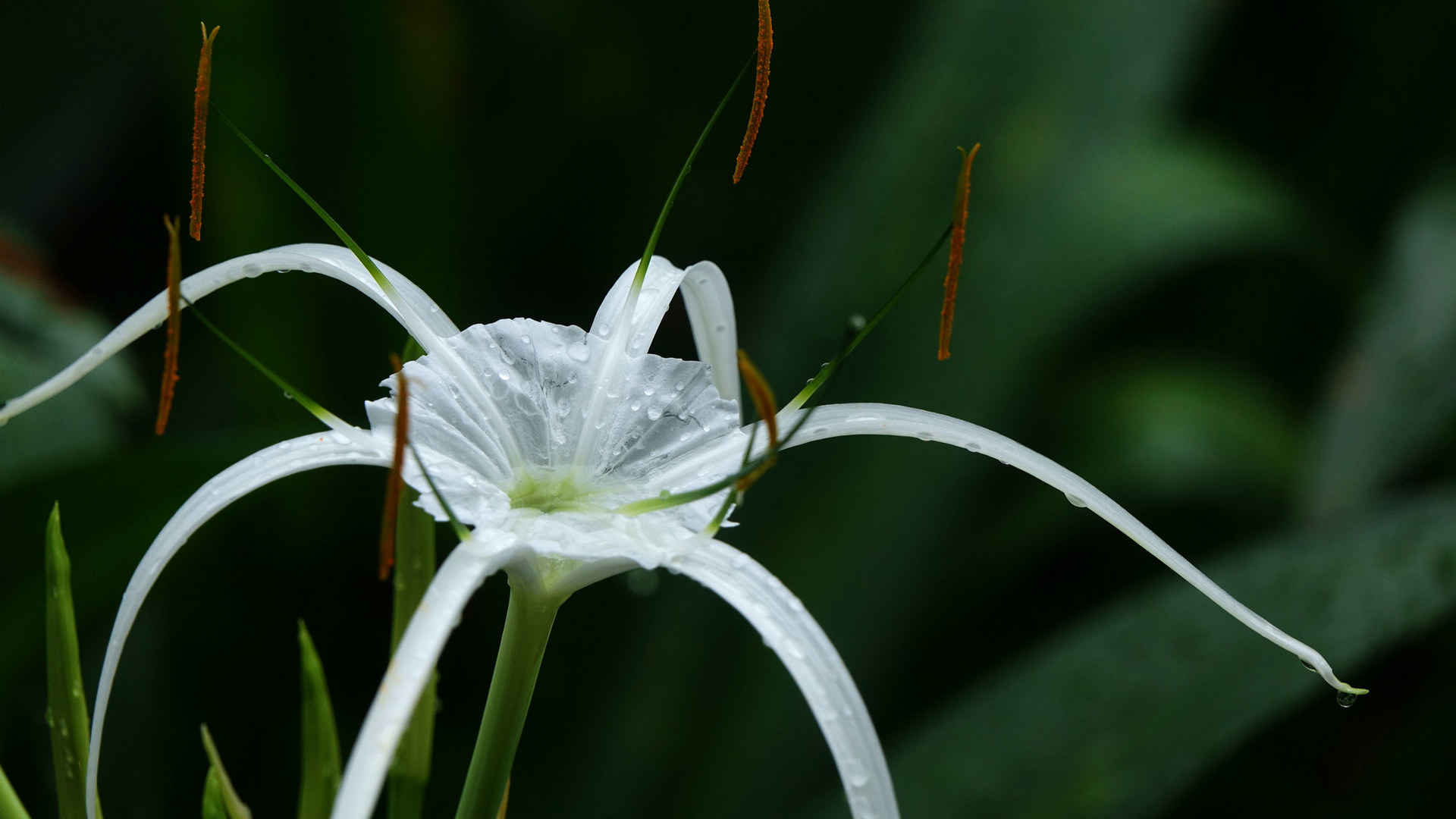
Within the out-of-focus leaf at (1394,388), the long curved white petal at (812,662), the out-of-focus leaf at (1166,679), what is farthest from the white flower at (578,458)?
the out-of-focus leaf at (1394,388)

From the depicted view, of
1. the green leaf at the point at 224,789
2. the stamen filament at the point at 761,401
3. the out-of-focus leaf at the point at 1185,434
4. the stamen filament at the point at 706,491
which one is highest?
the out-of-focus leaf at the point at 1185,434

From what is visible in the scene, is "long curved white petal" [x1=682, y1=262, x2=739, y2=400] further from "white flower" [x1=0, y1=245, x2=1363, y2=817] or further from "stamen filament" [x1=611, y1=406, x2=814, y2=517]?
"stamen filament" [x1=611, y1=406, x2=814, y2=517]

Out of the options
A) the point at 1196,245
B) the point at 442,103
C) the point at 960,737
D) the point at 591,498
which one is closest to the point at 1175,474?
the point at 1196,245

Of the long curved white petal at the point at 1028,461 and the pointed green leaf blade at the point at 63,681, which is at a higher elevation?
the long curved white petal at the point at 1028,461

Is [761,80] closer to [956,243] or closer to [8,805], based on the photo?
[956,243]

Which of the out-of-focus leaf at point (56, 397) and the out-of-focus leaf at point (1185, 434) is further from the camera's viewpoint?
the out-of-focus leaf at point (1185, 434)

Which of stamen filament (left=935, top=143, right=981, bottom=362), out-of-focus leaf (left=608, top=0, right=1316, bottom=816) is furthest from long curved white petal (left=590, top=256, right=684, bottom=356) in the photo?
out-of-focus leaf (left=608, top=0, right=1316, bottom=816)

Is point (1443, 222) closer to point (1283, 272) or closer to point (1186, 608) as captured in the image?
point (1283, 272)

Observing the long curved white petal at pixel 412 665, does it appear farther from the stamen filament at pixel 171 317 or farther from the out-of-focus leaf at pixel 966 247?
the out-of-focus leaf at pixel 966 247
